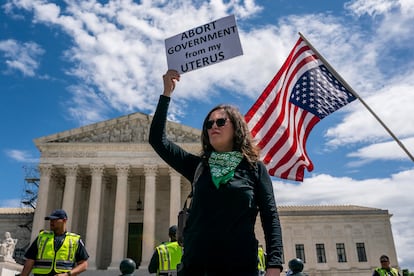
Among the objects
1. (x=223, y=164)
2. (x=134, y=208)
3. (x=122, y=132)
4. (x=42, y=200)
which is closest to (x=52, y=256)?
(x=223, y=164)

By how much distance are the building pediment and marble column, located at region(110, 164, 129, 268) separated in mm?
3432

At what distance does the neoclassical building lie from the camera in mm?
37156

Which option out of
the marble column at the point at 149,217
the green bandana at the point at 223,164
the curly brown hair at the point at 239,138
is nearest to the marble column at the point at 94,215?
the marble column at the point at 149,217

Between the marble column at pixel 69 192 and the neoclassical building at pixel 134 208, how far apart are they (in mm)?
91

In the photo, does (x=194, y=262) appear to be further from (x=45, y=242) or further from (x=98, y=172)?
(x=98, y=172)

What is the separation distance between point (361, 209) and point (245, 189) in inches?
2028

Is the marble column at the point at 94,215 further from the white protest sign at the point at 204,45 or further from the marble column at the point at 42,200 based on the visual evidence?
the white protest sign at the point at 204,45

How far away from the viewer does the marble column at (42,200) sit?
35.8m

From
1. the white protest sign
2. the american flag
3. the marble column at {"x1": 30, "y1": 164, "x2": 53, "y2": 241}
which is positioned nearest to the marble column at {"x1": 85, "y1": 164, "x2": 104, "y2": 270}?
the marble column at {"x1": 30, "y1": 164, "x2": 53, "y2": 241}

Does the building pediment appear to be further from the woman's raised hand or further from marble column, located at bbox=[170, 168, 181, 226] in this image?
the woman's raised hand

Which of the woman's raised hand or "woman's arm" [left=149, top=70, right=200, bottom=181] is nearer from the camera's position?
"woman's arm" [left=149, top=70, right=200, bottom=181]

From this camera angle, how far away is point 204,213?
9.84 ft

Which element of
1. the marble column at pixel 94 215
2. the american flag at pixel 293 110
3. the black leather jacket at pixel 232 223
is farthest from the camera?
the marble column at pixel 94 215

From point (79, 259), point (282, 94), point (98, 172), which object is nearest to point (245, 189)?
point (79, 259)
